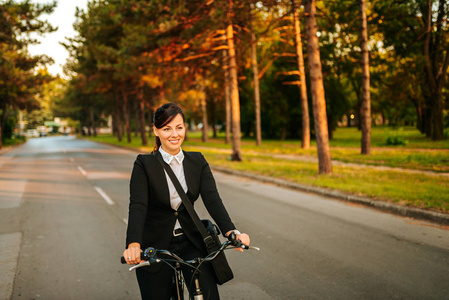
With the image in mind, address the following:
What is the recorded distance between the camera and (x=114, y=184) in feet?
41.4

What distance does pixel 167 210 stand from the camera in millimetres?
2623

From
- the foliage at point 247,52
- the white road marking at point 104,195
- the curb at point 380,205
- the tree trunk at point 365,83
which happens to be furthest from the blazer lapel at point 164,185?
the tree trunk at point 365,83

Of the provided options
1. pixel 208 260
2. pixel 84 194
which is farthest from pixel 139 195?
pixel 84 194

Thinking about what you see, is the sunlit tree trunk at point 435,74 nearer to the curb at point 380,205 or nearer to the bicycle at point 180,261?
the curb at point 380,205

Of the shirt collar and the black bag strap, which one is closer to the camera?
the black bag strap

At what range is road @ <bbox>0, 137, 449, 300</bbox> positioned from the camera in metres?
4.41

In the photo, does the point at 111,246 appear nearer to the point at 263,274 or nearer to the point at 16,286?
the point at 16,286

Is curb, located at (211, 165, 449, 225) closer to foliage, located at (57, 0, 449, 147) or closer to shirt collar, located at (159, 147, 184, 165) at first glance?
foliage, located at (57, 0, 449, 147)

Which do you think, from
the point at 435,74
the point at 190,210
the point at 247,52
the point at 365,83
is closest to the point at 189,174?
the point at 190,210

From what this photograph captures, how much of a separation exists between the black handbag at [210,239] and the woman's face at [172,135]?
0.10 m

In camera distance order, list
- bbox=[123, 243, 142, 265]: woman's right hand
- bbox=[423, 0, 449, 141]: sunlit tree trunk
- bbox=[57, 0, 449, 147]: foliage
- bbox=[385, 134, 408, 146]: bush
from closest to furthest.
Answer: bbox=[123, 243, 142, 265]: woman's right hand → bbox=[57, 0, 449, 147]: foliage → bbox=[385, 134, 408, 146]: bush → bbox=[423, 0, 449, 141]: sunlit tree trunk

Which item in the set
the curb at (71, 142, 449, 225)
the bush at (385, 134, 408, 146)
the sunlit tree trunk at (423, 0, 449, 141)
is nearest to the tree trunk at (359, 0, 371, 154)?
the bush at (385, 134, 408, 146)

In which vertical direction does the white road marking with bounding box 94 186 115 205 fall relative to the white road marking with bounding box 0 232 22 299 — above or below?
above

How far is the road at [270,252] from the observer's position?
4410 mm
